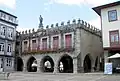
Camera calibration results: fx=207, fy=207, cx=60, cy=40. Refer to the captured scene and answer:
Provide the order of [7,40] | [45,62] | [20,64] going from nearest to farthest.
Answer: [7,40], [45,62], [20,64]

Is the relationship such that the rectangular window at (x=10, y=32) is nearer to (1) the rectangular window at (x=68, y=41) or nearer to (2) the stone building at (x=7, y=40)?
(2) the stone building at (x=7, y=40)

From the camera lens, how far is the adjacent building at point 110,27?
23.7 m

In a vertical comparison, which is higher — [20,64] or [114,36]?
[114,36]

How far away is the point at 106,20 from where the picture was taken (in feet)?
80.9

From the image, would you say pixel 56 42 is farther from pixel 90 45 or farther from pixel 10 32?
pixel 10 32

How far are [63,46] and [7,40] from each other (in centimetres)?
1075

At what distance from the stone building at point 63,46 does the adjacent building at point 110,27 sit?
178 inches

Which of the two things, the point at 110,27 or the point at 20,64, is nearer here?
the point at 110,27

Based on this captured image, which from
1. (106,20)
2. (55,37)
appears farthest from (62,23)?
(106,20)

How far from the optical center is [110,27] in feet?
79.4

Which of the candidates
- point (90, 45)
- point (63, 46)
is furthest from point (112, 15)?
point (63, 46)

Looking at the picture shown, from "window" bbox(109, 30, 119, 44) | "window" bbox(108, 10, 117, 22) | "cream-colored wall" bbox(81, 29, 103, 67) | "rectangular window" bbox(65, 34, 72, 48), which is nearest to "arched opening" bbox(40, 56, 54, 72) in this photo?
"rectangular window" bbox(65, 34, 72, 48)

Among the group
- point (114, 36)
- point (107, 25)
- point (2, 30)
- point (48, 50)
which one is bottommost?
point (48, 50)

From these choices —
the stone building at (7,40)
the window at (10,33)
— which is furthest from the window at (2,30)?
the window at (10,33)
